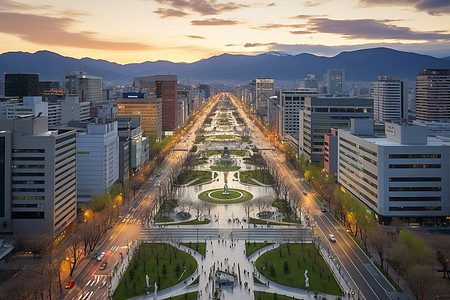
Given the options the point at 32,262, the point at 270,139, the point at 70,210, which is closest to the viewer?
the point at 32,262

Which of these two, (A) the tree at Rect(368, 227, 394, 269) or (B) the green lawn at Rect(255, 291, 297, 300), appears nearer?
(B) the green lawn at Rect(255, 291, 297, 300)

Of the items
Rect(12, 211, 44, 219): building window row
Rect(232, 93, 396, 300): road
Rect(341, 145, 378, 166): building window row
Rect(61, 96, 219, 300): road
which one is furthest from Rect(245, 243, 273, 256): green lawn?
Rect(12, 211, 44, 219): building window row

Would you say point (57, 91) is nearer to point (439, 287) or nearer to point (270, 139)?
point (270, 139)

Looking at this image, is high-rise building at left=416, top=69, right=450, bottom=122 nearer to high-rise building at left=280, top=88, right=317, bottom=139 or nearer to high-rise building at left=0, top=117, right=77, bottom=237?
high-rise building at left=280, top=88, right=317, bottom=139

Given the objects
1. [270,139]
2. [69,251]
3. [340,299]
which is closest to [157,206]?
[69,251]

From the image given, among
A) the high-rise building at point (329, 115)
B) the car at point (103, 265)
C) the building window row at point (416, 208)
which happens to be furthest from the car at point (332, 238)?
the high-rise building at point (329, 115)
